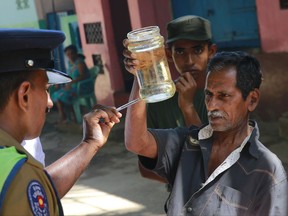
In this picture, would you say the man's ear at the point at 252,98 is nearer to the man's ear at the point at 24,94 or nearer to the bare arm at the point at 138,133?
the bare arm at the point at 138,133

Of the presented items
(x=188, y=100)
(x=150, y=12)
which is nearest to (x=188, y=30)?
(x=188, y=100)

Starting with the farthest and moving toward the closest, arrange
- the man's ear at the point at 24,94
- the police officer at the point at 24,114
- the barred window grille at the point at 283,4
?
the barred window grille at the point at 283,4, the man's ear at the point at 24,94, the police officer at the point at 24,114

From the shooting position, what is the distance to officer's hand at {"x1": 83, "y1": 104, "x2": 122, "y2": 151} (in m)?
2.40

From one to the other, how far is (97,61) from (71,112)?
115cm

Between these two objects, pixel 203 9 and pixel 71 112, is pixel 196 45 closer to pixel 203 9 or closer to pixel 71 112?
pixel 203 9

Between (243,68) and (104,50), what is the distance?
7.24 metres

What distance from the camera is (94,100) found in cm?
982

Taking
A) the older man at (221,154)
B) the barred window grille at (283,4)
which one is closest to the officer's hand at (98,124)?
the older man at (221,154)

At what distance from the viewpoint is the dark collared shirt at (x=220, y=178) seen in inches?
82.8

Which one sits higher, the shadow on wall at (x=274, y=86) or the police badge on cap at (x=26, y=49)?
the police badge on cap at (x=26, y=49)

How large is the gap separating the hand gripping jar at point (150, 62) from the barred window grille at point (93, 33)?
697 centimetres

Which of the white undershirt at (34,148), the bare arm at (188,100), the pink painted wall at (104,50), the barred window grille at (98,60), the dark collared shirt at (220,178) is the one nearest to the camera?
the dark collared shirt at (220,178)

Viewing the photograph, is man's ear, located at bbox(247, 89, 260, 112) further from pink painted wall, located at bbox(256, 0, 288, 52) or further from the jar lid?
pink painted wall, located at bbox(256, 0, 288, 52)

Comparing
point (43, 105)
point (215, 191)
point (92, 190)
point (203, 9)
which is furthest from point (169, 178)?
point (203, 9)
